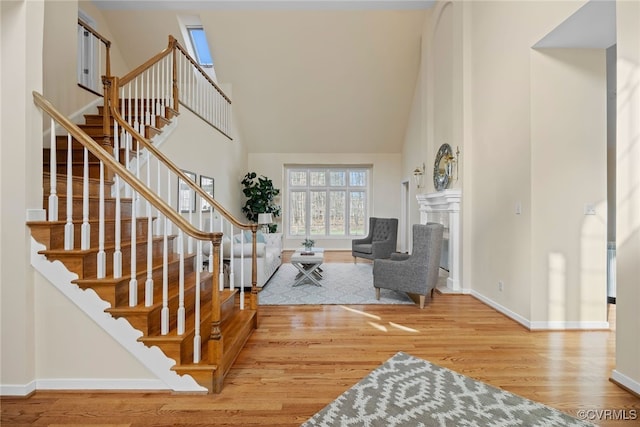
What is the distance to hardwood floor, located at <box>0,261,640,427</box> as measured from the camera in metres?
1.81

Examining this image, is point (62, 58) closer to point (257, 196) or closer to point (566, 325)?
point (257, 196)

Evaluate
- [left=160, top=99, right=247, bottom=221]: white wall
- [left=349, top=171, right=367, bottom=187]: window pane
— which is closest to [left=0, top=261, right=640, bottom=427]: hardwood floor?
[left=160, top=99, right=247, bottom=221]: white wall

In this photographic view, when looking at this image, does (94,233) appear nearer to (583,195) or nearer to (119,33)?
(583,195)

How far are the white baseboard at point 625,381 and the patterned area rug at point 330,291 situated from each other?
2014 mm

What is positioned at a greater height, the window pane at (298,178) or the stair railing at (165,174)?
the window pane at (298,178)

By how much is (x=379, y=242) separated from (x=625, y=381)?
4359 millimetres

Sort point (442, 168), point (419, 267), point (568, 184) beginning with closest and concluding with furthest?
1. point (568, 184)
2. point (419, 267)
3. point (442, 168)

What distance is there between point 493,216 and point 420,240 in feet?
3.05

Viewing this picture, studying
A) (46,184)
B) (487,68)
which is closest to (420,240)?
(487,68)

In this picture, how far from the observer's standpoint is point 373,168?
8.91 m

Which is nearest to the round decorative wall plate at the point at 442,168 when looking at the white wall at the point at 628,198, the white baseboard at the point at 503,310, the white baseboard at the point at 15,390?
the white baseboard at the point at 503,310

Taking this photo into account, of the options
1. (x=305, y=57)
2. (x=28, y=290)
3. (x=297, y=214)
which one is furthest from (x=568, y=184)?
(x=297, y=214)

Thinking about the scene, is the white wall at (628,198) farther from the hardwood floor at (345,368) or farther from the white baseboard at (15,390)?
the white baseboard at (15,390)

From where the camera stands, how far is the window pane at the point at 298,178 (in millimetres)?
9281
